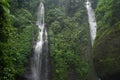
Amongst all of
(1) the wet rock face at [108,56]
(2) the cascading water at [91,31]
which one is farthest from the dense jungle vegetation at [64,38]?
(2) the cascading water at [91,31]

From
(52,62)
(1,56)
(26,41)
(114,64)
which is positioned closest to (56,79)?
(52,62)

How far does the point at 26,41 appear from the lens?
20.8 metres

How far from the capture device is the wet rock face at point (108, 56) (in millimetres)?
12211

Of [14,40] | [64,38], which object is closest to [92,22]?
[64,38]

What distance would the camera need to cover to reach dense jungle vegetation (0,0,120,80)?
11.0 m

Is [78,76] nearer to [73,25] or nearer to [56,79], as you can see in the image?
[56,79]

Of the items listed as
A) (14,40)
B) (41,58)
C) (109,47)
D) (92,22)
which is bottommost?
(41,58)

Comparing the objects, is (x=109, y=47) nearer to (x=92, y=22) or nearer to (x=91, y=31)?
(x=91, y=31)

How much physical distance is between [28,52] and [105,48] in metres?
8.70

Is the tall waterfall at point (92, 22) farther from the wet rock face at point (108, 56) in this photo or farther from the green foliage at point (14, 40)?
the wet rock face at point (108, 56)

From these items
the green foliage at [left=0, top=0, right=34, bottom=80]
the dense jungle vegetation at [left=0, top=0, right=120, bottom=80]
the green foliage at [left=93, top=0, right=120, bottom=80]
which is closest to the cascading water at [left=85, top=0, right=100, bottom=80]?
the dense jungle vegetation at [left=0, top=0, right=120, bottom=80]

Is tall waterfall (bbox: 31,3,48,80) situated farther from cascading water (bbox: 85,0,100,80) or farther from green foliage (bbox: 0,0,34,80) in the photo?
cascading water (bbox: 85,0,100,80)

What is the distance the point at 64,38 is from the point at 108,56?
9617 mm

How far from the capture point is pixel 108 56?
1265 centimetres
